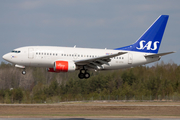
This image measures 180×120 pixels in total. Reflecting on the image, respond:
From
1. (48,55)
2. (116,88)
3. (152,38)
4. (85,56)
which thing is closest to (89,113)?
(85,56)

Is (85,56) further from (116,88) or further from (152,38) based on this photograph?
(116,88)

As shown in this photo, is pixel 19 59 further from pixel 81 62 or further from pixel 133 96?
pixel 133 96

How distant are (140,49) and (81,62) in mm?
10158

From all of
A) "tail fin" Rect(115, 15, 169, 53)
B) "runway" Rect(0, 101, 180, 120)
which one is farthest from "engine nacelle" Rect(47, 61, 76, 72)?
"tail fin" Rect(115, 15, 169, 53)

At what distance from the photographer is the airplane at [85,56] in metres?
41.4

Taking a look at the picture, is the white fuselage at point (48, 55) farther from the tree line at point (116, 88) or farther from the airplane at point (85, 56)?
the tree line at point (116, 88)

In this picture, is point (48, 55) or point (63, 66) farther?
point (48, 55)

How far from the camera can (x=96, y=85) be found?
79.2 meters

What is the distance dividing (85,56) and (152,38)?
1148 centimetres

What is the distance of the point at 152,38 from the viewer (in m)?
47.9

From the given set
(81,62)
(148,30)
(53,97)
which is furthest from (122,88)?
(81,62)

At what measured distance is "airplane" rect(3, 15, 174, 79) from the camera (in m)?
41.4

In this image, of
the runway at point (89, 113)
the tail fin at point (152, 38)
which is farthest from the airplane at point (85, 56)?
the runway at point (89, 113)

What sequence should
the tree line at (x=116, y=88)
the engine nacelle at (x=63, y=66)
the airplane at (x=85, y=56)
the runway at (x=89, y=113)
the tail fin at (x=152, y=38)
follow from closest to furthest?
the runway at (x=89, y=113), the engine nacelle at (x=63, y=66), the airplane at (x=85, y=56), the tail fin at (x=152, y=38), the tree line at (x=116, y=88)
